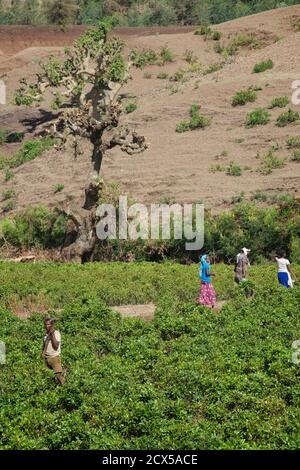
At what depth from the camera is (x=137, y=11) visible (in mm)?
68125

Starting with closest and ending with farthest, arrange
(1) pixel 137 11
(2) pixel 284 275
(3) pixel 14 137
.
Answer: (2) pixel 284 275 → (3) pixel 14 137 → (1) pixel 137 11

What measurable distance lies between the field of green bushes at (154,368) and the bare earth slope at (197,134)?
27.9ft

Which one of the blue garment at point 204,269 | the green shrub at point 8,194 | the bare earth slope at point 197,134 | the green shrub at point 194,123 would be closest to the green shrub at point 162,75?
the bare earth slope at point 197,134

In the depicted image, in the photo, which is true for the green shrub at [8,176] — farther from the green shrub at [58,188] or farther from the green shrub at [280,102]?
the green shrub at [280,102]

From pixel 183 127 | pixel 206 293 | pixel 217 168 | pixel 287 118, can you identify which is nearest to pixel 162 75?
pixel 183 127

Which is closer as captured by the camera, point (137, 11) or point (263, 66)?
point (263, 66)

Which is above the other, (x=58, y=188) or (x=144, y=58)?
(x=144, y=58)

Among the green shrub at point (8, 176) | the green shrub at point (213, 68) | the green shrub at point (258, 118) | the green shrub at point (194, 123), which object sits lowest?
the green shrub at point (8, 176)

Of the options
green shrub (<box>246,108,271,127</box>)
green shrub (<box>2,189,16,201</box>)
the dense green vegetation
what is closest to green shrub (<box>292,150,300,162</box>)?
green shrub (<box>246,108,271,127</box>)

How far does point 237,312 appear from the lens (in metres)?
Answer: 17.0

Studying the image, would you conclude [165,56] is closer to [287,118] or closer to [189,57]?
[189,57]

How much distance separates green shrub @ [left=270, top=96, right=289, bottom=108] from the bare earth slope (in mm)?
358

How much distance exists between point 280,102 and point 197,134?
3015mm

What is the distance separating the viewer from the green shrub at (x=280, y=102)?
1308 inches
